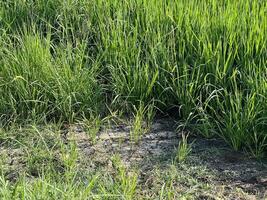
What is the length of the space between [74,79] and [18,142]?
45 cm

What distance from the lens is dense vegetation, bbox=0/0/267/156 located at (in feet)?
9.08

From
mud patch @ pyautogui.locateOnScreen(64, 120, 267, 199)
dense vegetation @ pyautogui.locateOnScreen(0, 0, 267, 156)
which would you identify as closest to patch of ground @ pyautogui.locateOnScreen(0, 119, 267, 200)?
mud patch @ pyautogui.locateOnScreen(64, 120, 267, 199)

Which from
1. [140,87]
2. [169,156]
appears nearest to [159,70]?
[140,87]

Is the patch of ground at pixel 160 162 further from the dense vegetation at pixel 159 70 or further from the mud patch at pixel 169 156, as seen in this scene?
the dense vegetation at pixel 159 70

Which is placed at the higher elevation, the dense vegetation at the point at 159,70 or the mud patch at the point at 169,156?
the dense vegetation at the point at 159,70

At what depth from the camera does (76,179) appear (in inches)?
96.8

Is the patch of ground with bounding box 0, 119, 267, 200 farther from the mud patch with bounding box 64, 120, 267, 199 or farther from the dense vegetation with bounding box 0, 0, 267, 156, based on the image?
the dense vegetation with bounding box 0, 0, 267, 156

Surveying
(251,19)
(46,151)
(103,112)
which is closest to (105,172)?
(46,151)

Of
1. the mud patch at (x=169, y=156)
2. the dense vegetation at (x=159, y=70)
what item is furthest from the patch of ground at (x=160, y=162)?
the dense vegetation at (x=159, y=70)

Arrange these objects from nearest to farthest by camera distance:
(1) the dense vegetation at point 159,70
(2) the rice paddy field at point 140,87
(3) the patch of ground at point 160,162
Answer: (3) the patch of ground at point 160,162 < (2) the rice paddy field at point 140,87 < (1) the dense vegetation at point 159,70

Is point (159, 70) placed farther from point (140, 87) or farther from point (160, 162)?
point (160, 162)

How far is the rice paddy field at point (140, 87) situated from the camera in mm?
2527

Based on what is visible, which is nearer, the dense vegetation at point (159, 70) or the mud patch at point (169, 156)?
the mud patch at point (169, 156)

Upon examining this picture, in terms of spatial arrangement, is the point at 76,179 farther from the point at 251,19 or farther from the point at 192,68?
the point at 251,19
